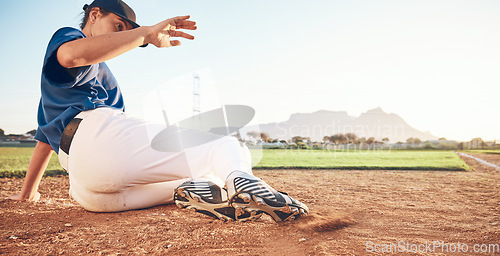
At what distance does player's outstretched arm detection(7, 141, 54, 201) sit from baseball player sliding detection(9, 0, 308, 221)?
714 mm

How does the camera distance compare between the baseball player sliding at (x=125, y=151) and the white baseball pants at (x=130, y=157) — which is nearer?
the baseball player sliding at (x=125, y=151)

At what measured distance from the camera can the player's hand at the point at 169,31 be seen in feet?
4.60

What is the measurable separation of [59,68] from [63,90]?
0.30 m

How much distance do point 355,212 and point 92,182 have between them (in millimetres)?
1918

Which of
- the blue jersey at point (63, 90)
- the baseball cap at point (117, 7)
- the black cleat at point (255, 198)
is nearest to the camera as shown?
the black cleat at point (255, 198)

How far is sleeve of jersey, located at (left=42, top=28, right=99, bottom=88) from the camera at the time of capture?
1.34 metres

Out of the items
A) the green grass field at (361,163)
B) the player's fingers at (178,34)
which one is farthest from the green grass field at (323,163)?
the player's fingers at (178,34)

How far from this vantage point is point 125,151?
1.43 m

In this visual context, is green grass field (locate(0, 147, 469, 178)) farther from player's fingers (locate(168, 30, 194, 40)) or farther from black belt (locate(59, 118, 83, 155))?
black belt (locate(59, 118, 83, 155))

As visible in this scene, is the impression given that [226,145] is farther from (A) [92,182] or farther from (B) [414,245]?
(B) [414,245]

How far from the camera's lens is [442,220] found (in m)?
2.12

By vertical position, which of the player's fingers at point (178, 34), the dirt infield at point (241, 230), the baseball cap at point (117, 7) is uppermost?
the baseball cap at point (117, 7)

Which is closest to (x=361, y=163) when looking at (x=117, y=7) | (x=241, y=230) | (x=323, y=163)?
(x=323, y=163)

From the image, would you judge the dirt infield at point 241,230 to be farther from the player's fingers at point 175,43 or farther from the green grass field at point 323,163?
the player's fingers at point 175,43
